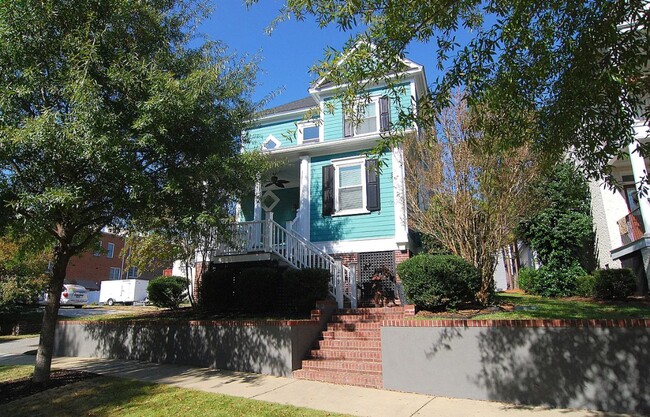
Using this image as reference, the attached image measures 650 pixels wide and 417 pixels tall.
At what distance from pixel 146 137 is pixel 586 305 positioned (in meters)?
10.5

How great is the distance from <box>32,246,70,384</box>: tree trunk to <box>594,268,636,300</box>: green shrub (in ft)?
43.2

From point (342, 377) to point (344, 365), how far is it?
0.44m

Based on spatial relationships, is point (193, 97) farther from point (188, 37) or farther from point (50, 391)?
point (50, 391)

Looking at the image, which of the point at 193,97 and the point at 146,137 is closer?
the point at 146,137

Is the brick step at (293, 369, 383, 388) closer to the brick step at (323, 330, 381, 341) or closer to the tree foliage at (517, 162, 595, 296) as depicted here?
the brick step at (323, 330, 381, 341)

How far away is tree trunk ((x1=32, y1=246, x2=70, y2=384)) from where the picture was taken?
819 centimetres

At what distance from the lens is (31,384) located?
810cm

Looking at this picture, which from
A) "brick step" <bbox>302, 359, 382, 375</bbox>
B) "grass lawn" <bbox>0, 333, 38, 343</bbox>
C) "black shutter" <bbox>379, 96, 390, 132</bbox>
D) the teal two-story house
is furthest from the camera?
"grass lawn" <bbox>0, 333, 38, 343</bbox>

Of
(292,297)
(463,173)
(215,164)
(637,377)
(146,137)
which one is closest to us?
(637,377)

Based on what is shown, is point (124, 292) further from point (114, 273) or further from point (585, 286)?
point (585, 286)

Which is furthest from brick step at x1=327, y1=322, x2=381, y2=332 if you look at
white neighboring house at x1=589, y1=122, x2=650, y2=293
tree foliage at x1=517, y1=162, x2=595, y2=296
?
white neighboring house at x1=589, y1=122, x2=650, y2=293

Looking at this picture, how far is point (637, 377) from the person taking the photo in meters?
5.75

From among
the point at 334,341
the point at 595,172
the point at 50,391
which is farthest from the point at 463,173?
the point at 50,391

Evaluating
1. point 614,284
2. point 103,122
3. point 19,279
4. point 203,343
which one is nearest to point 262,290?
point 203,343
